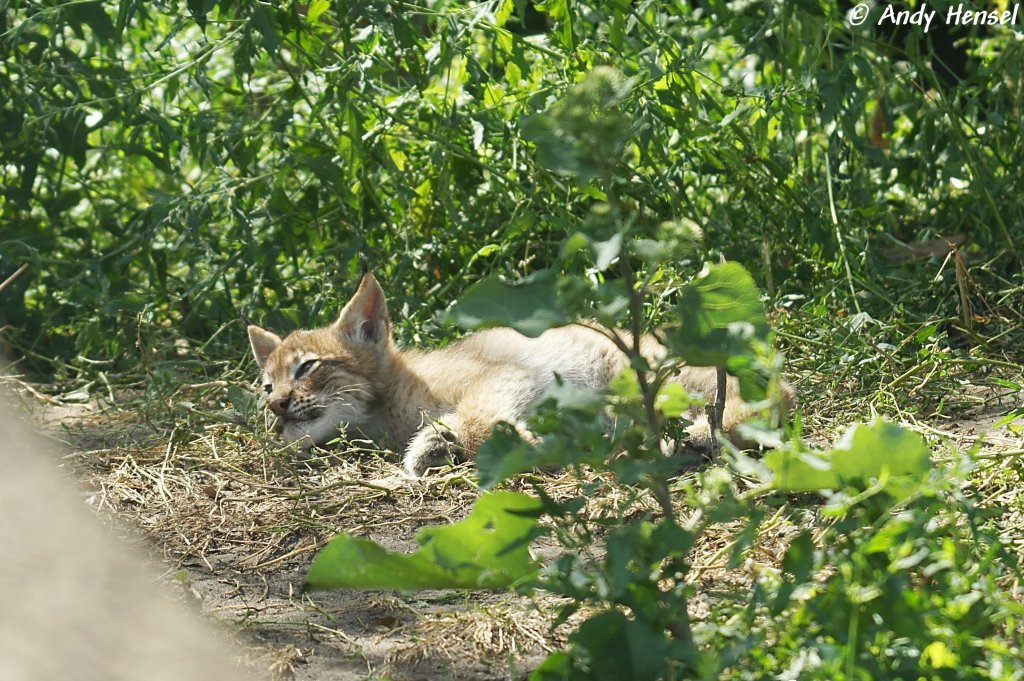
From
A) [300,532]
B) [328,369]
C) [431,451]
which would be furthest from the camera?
[328,369]

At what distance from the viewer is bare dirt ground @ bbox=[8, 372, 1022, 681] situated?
9.72 feet

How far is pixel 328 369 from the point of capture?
202 inches

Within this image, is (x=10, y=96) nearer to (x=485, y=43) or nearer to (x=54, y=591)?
(x=485, y=43)

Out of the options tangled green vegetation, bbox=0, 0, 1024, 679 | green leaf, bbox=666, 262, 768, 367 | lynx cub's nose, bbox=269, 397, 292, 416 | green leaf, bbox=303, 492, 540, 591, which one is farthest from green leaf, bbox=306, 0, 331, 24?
green leaf, bbox=303, 492, 540, 591

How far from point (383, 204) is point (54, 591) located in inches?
172

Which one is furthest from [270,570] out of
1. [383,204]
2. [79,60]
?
[79,60]

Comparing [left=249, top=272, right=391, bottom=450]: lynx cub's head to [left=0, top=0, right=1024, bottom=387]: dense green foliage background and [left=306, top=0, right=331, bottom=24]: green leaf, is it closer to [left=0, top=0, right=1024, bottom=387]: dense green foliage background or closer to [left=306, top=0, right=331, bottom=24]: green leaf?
[left=0, top=0, right=1024, bottom=387]: dense green foliage background

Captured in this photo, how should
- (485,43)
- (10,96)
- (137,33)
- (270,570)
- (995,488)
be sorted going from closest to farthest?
(995,488), (270,570), (10,96), (485,43), (137,33)

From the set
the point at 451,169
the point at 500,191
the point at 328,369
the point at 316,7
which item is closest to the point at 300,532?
the point at 328,369

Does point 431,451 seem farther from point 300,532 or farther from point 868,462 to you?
point 868,462

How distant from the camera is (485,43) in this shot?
6.43 m

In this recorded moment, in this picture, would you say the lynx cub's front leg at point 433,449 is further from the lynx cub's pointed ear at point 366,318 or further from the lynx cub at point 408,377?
the lynx cub's pointed ear at point 366,318

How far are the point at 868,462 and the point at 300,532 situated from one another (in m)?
2.08

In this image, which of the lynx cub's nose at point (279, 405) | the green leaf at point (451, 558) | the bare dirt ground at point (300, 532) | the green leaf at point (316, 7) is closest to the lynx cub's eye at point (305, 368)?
the lynx cub's nose at point (279, 405)
